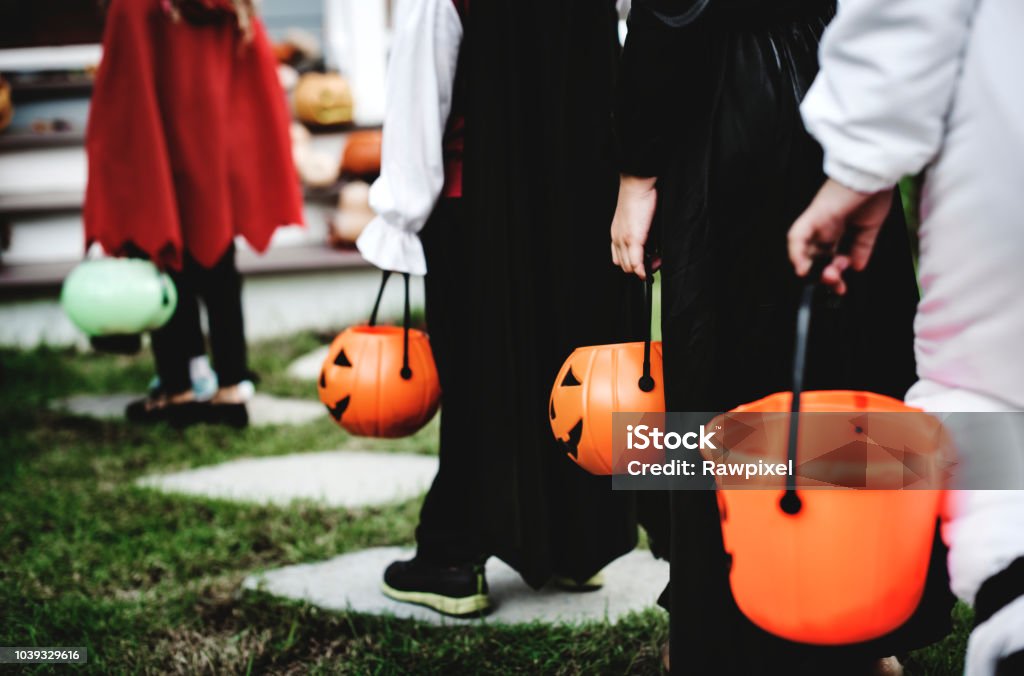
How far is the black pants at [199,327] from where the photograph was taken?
3.59 m

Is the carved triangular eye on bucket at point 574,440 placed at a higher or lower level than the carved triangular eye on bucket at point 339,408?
higher

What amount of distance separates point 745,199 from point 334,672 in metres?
1.23

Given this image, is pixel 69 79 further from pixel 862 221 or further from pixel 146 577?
pixel 862 221

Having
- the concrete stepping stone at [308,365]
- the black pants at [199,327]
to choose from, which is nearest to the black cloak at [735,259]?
the black pants at [199,327]

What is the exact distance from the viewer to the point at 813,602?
3.22ft

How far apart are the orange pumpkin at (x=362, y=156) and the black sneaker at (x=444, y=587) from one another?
3592 millimetres

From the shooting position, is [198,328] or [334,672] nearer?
[334,672]

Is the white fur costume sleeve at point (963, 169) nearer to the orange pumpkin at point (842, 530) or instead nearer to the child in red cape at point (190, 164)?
the orange pumpkin at point (842, 530)

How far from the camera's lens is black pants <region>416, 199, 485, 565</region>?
195 centimetres

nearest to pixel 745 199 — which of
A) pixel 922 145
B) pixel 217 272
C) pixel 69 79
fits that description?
pixel 922 145

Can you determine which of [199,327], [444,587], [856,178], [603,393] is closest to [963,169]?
[856,178]

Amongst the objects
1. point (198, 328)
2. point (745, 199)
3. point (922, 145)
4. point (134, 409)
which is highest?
point (922, 145)

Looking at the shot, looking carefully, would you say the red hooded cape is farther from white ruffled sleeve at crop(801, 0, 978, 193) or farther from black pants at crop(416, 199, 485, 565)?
white ruffled sleeve at crop(801, 0, 978, 193)

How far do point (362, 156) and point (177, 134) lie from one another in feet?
6.58
